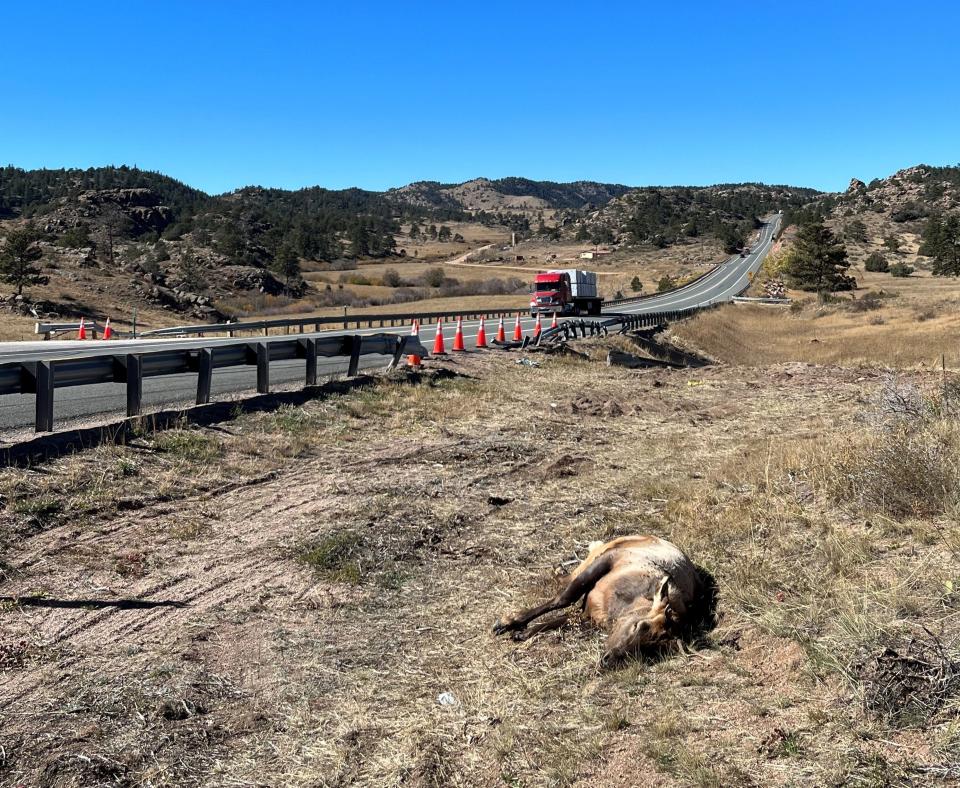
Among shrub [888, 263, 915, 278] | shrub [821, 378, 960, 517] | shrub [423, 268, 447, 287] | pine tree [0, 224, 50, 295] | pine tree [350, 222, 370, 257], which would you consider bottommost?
shrub [821, 378, 960, 517]

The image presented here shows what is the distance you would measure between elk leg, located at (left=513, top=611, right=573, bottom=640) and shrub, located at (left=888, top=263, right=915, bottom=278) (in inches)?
3535

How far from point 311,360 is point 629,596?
8.13m

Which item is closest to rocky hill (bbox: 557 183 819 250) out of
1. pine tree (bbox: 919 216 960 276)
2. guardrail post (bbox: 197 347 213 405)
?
pine tree (bbox: 919 216 960 276)

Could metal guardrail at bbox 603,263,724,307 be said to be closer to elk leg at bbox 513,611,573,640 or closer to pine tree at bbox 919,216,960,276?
pine tree at bbox 919,216,960,276

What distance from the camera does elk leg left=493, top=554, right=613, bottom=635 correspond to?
5.11 meters

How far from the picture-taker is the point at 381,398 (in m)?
12.1

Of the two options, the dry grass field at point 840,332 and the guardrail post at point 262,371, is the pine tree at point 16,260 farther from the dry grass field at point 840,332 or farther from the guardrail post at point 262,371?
the guardrail post at point 262,371

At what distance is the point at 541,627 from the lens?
5.04m

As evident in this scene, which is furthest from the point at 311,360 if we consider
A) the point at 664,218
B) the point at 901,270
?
the point at 664,218

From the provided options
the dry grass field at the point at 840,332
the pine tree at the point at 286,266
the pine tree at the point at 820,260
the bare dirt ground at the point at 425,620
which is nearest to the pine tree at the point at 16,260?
the pine tree at the point at 286,266

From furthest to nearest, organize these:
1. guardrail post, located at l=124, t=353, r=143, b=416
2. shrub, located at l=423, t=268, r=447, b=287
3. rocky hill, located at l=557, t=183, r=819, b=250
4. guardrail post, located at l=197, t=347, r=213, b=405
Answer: rocky hill, located at l=557, t=183, r=819, b=250 < shrub, located at l=423, t=268, r=447, b=287 < guardrail post, located at l=197, t=347, r=213, b=405 < guardrail post, located at l=124, t=353, r=143, b=416

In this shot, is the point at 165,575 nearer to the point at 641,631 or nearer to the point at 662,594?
the point at 641,631

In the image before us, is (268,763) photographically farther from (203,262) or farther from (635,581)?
(203,262)

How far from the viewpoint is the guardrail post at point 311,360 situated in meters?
12.1
